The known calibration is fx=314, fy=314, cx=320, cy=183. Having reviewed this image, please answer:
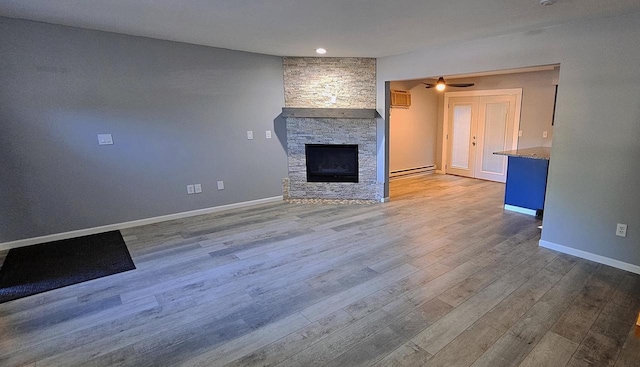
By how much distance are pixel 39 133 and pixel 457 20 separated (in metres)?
4.61

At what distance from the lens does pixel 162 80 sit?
13.7ft

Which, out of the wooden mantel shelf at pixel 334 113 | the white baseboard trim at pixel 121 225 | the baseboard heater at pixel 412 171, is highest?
the wooden mantel shelf at pixel 334 113

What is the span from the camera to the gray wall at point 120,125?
11.3ft

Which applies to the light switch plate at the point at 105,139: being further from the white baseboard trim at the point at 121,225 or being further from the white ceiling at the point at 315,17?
the white ceiling at the point at 315,17

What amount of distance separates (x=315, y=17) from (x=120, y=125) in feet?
9.19

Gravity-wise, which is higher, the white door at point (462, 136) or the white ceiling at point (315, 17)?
the white ceiling at point (315, 17)

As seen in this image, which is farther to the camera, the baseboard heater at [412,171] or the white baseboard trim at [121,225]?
the baseboard heater at [412,171]

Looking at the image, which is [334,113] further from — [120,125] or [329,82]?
[120,125]

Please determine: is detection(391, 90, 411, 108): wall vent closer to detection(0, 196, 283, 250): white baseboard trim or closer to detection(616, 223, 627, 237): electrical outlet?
detection(0, 196, 283, 250): white baseboard trim

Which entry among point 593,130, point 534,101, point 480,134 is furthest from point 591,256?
point 480,134

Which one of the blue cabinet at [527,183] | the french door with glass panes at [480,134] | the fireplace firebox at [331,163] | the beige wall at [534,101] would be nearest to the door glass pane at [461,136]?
the french door with glass panes at [480,134]

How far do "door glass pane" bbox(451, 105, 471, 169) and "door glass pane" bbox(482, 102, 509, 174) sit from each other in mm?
410

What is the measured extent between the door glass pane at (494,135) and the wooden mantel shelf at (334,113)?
128 inches

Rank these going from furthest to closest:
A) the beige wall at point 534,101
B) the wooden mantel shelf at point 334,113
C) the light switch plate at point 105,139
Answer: the beige wall at point 534,101 → the wooden mantel shelf at point 334,113 → the light switch plate at point 105,139
